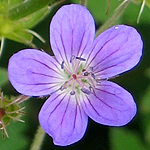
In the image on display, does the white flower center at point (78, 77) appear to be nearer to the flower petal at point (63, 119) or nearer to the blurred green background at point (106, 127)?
the flower petal at point (63, 119)

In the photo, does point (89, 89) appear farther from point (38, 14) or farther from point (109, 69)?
point (38, 14)

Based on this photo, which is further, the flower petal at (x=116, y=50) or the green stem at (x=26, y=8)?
the green stem at (x=26, y=8)

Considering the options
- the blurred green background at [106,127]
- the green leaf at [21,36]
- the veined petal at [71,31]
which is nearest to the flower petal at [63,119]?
the veined petal at [71,31]

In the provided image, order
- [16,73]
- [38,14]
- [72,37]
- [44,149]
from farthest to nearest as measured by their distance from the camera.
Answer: [44,149] < [38,14] < [72,37] < [16,73]

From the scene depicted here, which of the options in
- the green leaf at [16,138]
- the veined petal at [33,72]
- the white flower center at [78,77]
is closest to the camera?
the veined petal at [33,72]

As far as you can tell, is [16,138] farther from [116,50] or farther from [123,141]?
[116,50]

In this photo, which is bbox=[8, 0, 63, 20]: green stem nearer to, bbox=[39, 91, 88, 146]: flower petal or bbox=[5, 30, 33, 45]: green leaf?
bbox=[5, 30, 33, 45]: green leaf

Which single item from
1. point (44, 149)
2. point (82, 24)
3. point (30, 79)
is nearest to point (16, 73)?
point (30, 79)
